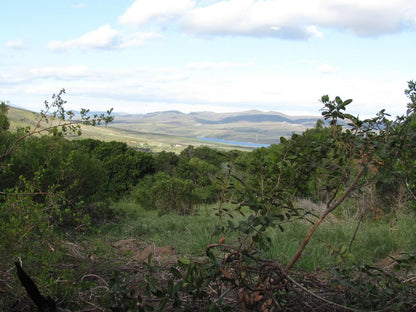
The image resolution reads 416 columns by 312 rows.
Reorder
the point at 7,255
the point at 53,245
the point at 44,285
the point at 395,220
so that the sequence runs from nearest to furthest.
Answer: the point at 44,285 < the point at 7,255 < the point at 53,245 < the point at 395,220

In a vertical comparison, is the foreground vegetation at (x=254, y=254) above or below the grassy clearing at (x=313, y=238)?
above

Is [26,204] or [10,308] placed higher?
[26,204]

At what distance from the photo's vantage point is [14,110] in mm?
80875

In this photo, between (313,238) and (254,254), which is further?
(313,238)

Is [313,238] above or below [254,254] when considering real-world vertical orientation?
below

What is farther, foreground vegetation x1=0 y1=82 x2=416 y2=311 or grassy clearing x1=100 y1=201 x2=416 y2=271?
grassy clearing x1=100 y1=201 x2=416 y2=271

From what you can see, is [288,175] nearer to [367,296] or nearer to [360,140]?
[360,140]

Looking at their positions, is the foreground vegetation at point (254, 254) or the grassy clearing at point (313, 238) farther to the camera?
the grassy clearing at point (313, 238)

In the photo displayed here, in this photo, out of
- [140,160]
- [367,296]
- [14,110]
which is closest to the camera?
[367,296]

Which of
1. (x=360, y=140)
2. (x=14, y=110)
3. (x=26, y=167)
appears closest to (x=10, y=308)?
(x=360, y=140)

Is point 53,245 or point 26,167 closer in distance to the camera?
point 53,245

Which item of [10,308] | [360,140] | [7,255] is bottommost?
[10,308]

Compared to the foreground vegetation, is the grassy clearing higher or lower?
lower

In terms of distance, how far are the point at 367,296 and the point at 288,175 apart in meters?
0.80
